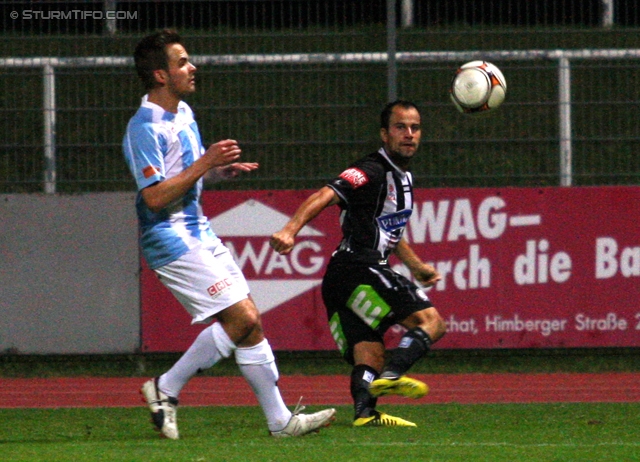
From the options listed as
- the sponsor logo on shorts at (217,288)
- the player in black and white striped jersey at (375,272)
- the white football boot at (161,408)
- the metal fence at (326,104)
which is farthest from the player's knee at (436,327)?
the metal fence at (326,104)

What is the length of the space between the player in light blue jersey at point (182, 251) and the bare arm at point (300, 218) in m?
Answer: 0.35

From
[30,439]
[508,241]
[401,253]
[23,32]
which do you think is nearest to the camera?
[30,439]

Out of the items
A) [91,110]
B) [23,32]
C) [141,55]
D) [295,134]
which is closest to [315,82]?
[295,134]

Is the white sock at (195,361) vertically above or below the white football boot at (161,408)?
above

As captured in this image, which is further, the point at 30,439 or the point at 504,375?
the point at 504,375

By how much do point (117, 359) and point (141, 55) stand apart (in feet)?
16.2

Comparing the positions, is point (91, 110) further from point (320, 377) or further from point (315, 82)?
point (320, 377)

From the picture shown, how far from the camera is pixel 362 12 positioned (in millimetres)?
11055

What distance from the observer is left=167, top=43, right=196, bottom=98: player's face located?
20.4 ft

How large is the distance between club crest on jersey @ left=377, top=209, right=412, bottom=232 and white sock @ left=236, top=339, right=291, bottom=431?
121 cm

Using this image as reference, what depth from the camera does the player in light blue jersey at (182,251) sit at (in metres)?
6.05

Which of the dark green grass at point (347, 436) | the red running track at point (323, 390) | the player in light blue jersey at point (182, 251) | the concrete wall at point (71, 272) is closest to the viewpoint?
the dark green grass at point (347, 436)

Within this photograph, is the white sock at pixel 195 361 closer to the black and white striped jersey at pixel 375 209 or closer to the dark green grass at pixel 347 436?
the dark green grass at pixel 347 436

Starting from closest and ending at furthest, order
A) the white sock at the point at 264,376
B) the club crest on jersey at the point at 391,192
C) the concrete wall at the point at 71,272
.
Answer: the white sock at the point at 264,376, the club crest on jersey at the point at 391,192, the concrete wall at the point at 71,272
